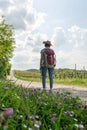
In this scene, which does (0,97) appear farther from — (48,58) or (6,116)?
(48,58)

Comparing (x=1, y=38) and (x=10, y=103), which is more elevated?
(x=1, y=38)

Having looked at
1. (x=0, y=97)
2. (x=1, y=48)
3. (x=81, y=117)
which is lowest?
(x=81, y=117)

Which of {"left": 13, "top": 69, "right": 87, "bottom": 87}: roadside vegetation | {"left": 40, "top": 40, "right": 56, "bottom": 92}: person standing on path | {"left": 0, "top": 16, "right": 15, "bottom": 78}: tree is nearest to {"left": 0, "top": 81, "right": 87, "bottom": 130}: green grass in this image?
{"left": 13, "top": 69, "right": 87, "bottom": 87}: roadside vegetation

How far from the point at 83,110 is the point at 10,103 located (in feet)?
6.77

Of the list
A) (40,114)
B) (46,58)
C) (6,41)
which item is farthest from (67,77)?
(40,114)

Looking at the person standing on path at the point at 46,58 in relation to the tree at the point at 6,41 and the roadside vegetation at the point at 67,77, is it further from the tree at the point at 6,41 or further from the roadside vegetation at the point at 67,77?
the tree at the point at 6,41

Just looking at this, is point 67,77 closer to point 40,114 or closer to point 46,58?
point 46,58

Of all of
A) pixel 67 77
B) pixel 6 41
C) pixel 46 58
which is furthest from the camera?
pixel 67 77

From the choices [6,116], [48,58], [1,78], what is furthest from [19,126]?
[48,58]

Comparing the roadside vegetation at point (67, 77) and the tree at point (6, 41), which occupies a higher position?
the tree at point (6, 41)

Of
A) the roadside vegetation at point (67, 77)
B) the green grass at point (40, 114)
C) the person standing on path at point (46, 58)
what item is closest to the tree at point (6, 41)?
the roadside vegetation at point (67, 77)

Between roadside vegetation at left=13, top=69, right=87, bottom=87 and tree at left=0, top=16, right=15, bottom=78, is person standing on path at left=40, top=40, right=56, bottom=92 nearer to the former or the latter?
roadside vegetation at left=13, top=69, right=87, bottom=87

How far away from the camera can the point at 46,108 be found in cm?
685

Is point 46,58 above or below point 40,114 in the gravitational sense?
above
